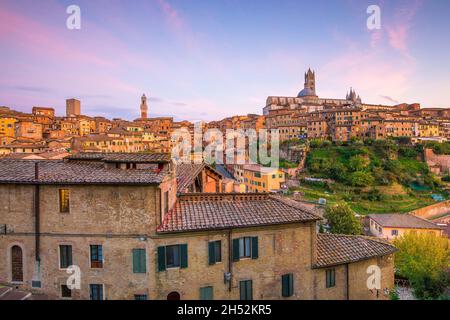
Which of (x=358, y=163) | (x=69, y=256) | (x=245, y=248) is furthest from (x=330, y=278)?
(x=358, y=163)

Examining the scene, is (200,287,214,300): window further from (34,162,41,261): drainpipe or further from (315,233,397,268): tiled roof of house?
(34,162,41,261): drainpipe

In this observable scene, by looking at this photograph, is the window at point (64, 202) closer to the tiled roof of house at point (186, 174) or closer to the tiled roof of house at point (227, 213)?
the tiled roof of house at point (227, 213)

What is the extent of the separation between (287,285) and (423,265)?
730 inches

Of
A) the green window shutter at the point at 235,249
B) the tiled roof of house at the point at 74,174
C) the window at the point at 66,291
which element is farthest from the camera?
the green window shutter at the point at 235,249

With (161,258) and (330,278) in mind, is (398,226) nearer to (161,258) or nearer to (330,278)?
(330,278)

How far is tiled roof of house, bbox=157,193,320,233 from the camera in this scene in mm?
12320

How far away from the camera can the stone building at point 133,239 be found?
11883 mm

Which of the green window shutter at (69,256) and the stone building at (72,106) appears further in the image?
the stone building at (72,106)

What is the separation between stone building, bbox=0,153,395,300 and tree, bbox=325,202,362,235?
26.2 metres

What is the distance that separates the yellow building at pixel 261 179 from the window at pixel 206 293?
44.8m

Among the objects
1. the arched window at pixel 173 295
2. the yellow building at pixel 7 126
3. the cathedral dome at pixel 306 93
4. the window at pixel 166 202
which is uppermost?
the cathedral dome at pixel 306 93

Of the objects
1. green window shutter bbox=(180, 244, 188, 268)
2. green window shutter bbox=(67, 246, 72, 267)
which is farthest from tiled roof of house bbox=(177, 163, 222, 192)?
green window shutter bbox=(67, 246, 72, 267)

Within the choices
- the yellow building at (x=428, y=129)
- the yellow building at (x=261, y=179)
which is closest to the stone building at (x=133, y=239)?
the yellow building at (x=261, y=179)
